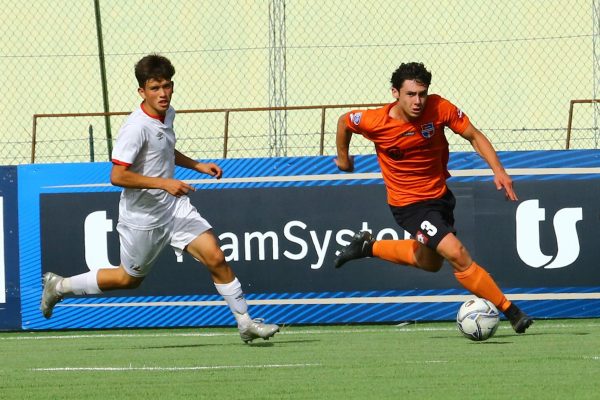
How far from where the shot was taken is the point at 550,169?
1180 cm

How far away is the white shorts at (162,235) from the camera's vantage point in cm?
976

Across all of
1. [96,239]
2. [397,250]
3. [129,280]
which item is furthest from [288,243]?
[129,280]

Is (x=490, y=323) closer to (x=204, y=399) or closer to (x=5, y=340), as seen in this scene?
(x=204, y=399)

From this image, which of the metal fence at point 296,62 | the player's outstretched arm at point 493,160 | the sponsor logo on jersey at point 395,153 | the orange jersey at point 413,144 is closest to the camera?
the player's outstretched arm at point 493,160

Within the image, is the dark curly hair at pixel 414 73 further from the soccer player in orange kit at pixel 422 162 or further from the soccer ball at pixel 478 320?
the soccer ball at pixel 478 320

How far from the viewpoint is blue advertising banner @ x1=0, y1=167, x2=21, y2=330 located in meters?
12.3

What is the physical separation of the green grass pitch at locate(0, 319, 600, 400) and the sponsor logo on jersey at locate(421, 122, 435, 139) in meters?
1.51

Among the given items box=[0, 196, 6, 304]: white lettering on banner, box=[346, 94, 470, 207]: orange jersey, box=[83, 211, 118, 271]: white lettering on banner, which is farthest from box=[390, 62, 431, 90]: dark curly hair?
box=[0, 196, 6, 304]: white lettering on banner

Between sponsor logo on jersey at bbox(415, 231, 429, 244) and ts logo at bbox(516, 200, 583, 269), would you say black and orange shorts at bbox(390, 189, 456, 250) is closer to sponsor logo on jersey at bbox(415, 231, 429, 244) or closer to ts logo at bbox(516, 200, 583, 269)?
sponsor logo on jersey at bbox(415, 231, 429, 244)

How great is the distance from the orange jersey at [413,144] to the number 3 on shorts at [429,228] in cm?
26

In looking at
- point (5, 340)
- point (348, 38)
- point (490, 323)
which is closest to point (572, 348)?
point (490, 323)

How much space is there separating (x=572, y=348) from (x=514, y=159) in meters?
3.11

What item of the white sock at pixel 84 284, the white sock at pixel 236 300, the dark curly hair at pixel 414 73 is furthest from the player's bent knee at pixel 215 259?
the dark curly hair at pixel 414 73

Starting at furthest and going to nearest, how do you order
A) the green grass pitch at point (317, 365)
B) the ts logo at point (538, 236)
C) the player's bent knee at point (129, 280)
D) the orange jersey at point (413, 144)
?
the ts logo at point (538, 236)
the player's bent knee at point (129, 280)
the orange jersey at point (413, 144)
the green grass pitch at point (317, 365)
